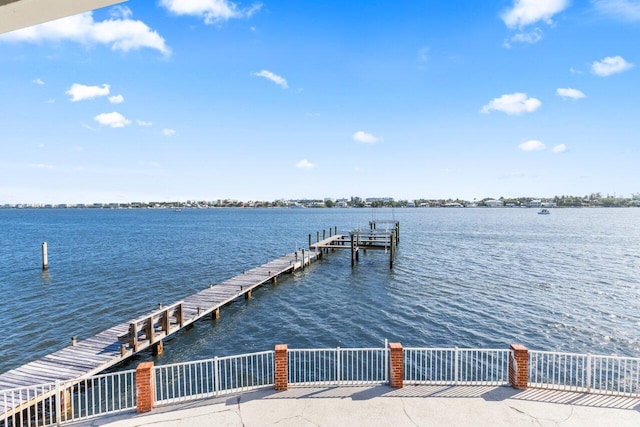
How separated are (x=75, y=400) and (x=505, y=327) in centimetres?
2058

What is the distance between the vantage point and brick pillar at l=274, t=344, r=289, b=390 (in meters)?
9.90

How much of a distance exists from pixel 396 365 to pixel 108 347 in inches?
497

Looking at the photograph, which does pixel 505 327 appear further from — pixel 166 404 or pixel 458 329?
pixel 166 404

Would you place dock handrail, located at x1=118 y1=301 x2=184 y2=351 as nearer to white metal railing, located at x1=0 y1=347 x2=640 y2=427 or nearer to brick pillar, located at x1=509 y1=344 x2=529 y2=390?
white metal railing, located at x1=0 y1=347 x2=640 y2=427

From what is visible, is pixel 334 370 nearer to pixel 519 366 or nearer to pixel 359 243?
pixel 519 366

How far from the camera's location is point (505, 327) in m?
20.3

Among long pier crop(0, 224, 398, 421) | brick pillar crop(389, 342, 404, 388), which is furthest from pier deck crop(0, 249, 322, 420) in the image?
brick pillar crop(389, 342, 404, 388)

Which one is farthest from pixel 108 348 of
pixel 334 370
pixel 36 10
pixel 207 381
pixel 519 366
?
pixel 36 10

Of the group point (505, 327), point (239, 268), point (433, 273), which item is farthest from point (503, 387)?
point (239, 268)

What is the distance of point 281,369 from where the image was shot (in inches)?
390

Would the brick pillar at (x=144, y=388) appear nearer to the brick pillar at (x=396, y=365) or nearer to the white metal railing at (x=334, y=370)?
the white metal railing at (x=334, y=370)

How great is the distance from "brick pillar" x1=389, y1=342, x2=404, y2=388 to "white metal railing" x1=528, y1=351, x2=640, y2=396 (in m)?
3.54

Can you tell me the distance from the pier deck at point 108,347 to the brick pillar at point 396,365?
9384mm

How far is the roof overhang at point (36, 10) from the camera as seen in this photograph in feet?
7.99
